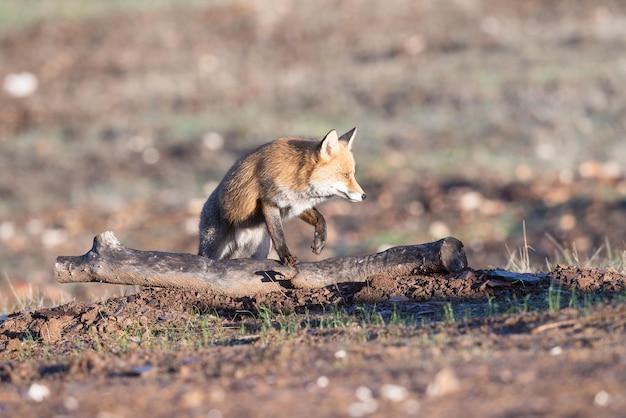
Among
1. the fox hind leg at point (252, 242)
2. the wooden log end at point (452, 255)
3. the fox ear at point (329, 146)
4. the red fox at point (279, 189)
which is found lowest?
the wooden log end at point (452, 255)

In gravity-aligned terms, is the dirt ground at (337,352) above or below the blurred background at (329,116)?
below

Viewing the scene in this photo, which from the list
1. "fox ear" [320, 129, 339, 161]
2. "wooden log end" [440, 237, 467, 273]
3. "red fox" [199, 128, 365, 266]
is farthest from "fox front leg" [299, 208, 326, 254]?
"wooden log end" [440, 237, 467, 273]

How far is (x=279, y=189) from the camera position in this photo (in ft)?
24.9

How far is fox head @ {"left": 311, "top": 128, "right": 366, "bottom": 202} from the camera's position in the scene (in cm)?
773

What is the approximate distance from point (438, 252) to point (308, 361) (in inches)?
85.0

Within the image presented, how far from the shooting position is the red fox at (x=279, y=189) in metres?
7.63

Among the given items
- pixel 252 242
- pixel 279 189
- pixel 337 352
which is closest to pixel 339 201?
pixel 252 242

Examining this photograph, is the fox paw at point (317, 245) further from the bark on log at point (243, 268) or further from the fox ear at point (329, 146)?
the bark on log at point (243, 268)

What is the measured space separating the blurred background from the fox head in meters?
3.00

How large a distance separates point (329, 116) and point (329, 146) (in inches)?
422

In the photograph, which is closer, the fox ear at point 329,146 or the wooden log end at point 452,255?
the wooden log end at point 452,255

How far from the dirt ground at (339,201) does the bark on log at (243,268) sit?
0.12 m

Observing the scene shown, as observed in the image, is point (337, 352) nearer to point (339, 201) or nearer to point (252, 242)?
point (252, 242)

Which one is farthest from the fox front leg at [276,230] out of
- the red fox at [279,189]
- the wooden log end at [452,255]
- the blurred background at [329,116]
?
the blurred background at [329,116]
